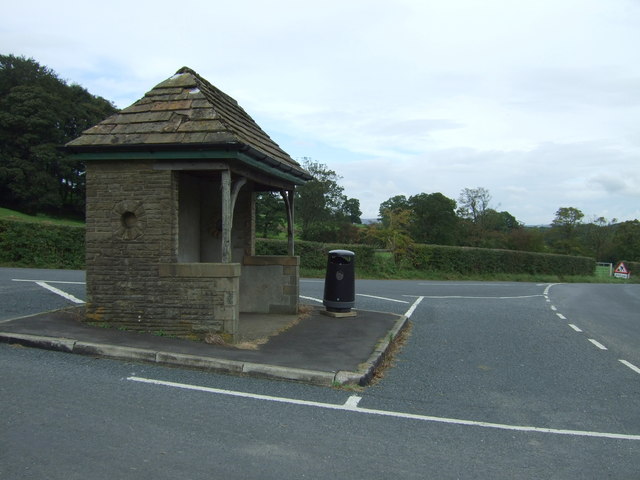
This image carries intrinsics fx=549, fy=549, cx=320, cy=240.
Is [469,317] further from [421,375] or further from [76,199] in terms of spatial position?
[76,199]

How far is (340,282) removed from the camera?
1095cm

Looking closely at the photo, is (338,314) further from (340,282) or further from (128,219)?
(128,219)

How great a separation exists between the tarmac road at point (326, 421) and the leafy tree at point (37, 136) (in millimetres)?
44546

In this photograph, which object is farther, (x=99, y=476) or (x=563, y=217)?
(x=563, y=217)

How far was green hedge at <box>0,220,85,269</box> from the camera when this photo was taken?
19.7 metres

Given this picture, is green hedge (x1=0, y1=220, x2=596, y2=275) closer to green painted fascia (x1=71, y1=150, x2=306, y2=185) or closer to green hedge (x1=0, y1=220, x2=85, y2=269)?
green hedge (x1=0, y1=220, x2=85, y2=269)

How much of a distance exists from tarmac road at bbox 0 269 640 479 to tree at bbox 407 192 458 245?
5003cm

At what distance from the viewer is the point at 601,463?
4.43 meters

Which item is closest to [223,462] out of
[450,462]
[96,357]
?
[450,462]

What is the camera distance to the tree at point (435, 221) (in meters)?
58.0

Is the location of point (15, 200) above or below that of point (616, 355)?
above

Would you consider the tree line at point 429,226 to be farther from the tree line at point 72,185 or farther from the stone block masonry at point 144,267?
the stone block masonry at point 144,267

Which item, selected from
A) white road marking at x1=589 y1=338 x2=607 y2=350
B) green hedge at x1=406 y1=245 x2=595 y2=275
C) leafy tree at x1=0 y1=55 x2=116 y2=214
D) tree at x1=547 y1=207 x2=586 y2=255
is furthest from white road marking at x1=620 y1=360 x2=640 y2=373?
tree at x1=547 y1=207 x2=586 y2=255

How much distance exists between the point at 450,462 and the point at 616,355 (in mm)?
6314
